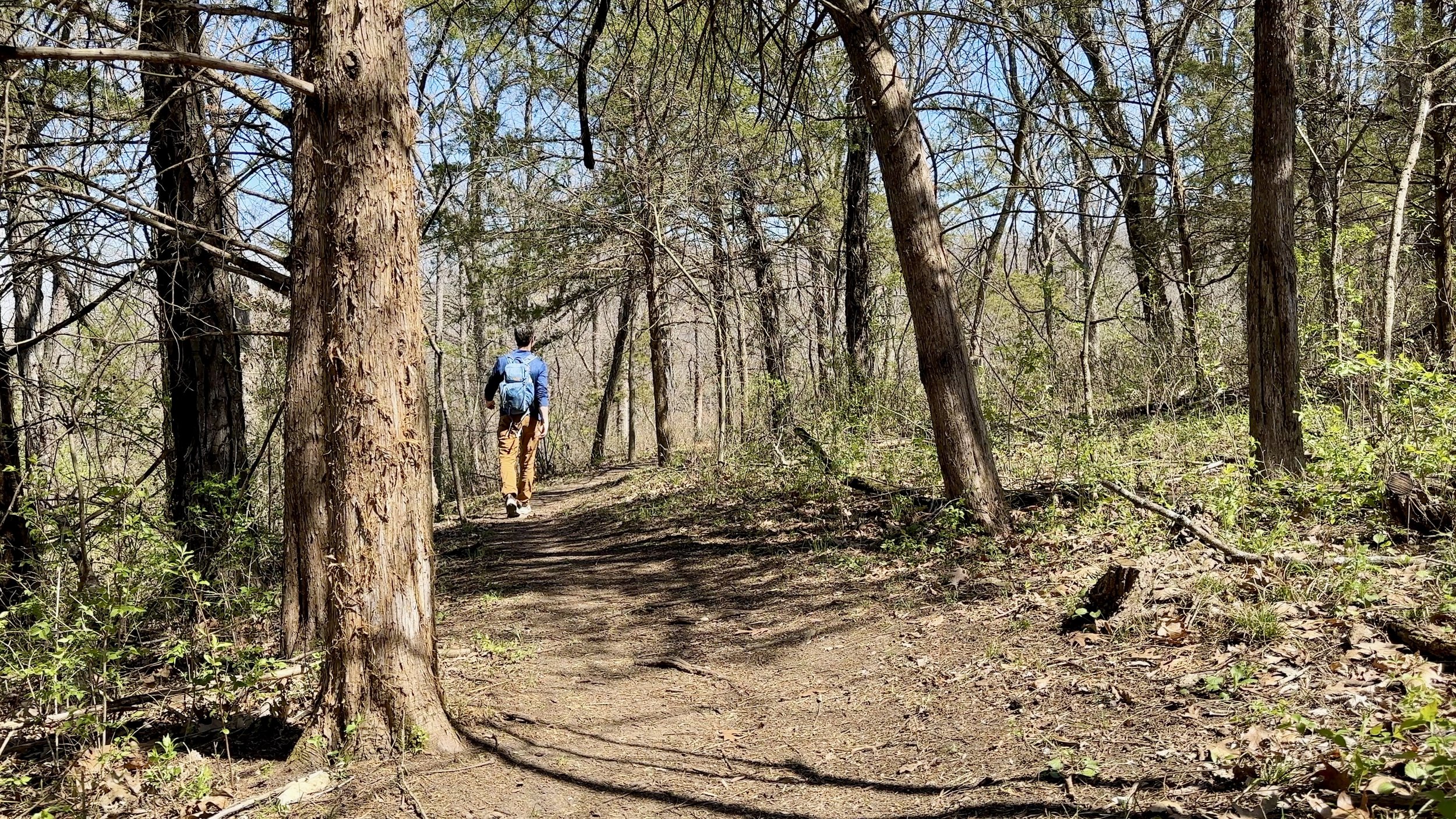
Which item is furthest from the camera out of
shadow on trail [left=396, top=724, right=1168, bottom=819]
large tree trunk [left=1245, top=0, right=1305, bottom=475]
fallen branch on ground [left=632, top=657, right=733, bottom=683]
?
Answer: large tree trunk [left=1245, top=0, right=1305, bottom=475]

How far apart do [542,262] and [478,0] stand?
3669 mm

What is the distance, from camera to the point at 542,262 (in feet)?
43.6

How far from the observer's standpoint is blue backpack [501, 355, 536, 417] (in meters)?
9.46

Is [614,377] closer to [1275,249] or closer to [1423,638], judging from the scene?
[1275,249]

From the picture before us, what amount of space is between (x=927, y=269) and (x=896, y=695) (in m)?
3.22

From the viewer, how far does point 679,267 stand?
11.7m

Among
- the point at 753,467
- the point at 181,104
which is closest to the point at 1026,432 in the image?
the point at 753,467

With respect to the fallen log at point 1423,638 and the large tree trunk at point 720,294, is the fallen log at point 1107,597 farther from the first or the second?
the large tree trunk at point 720,294

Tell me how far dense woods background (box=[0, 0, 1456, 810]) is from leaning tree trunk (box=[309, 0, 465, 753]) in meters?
0.02

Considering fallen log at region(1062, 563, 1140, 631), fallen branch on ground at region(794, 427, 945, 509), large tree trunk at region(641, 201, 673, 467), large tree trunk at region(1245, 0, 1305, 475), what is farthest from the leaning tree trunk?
large tree trunk at region(641, 201, 673, 467)

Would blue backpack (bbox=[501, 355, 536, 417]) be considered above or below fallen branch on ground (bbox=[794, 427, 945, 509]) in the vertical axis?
above

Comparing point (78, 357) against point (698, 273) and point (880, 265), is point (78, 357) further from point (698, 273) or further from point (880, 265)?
point (880, 265)

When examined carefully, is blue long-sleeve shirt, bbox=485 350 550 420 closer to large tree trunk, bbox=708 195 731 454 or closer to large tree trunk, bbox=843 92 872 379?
large tree trunk, bbox=708 195 731 454

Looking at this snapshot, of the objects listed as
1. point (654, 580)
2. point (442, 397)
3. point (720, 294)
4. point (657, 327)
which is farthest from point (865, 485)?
point (657, 327)
